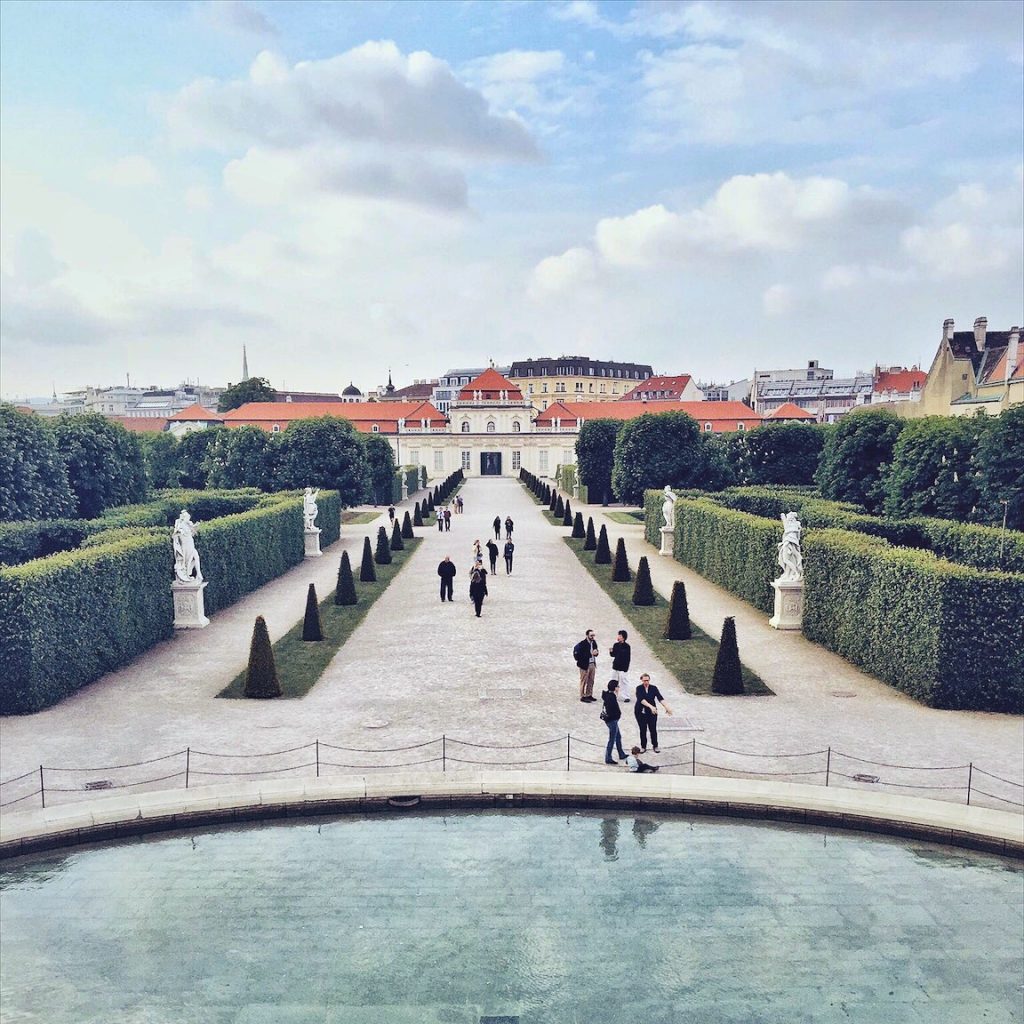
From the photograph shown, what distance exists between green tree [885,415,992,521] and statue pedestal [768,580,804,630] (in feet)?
41.4

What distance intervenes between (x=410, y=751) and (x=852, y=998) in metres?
7.05

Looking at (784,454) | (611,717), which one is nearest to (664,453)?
(784,454)

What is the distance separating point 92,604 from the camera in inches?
676

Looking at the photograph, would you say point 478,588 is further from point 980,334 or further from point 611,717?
point 980,334

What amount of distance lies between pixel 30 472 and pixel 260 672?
2015 centimetres

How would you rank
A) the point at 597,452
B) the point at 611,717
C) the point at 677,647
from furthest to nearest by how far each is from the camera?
the point at 597,452 → the point at 677,647 → the point at 611,717

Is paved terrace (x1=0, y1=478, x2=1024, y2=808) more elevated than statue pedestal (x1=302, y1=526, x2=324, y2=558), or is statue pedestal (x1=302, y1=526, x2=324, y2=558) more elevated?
statue pedestal (x1=302, y1=526, x2=324, y2=558)

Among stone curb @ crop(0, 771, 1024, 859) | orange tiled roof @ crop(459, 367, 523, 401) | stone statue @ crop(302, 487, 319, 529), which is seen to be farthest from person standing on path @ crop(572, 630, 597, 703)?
orange tiled roof @ crop(459, 367, 523, 401)

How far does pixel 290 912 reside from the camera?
8891mm

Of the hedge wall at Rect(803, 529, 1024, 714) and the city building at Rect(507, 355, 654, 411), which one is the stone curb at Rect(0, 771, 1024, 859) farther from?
the city building at Rect(507, 355, 654, 411)

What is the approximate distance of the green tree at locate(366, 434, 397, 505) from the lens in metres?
59.9

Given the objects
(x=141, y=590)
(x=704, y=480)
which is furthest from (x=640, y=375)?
(x=141, y=590)

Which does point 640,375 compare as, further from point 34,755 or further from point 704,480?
point 34,755

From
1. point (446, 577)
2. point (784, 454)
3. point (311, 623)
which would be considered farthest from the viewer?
point (784, 454)
